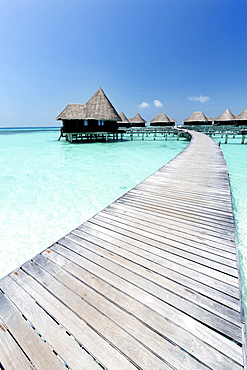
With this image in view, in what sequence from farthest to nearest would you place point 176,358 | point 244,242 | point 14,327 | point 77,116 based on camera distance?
point 77,116
point 244,242
point 14,327
point 176,358

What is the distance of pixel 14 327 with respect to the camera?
1.53 meters

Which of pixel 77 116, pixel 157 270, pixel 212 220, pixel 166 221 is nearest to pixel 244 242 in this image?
pixel 212 220

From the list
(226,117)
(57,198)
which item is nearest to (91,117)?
(57,198)

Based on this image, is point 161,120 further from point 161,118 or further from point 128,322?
point 128,322

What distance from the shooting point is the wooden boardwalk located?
132 centimetres

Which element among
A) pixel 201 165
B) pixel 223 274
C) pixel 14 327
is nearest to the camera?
pixel 14 327

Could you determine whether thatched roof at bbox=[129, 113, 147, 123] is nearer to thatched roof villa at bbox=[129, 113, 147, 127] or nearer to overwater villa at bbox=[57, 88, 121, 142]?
thatched roof villa at bbox=[129, 113, 147, 127]

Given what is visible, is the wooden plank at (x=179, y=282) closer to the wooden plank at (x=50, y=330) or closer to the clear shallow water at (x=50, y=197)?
the wooden plank at (x=50, y=330)

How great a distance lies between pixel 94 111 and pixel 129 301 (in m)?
23.8

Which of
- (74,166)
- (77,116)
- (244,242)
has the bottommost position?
(244,242)

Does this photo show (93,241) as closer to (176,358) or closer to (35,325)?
(35,325)

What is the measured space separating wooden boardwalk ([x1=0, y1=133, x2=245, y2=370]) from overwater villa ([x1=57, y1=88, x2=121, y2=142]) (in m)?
21.4

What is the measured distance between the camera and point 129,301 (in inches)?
68.4

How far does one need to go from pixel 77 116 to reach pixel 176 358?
23.8 meters
